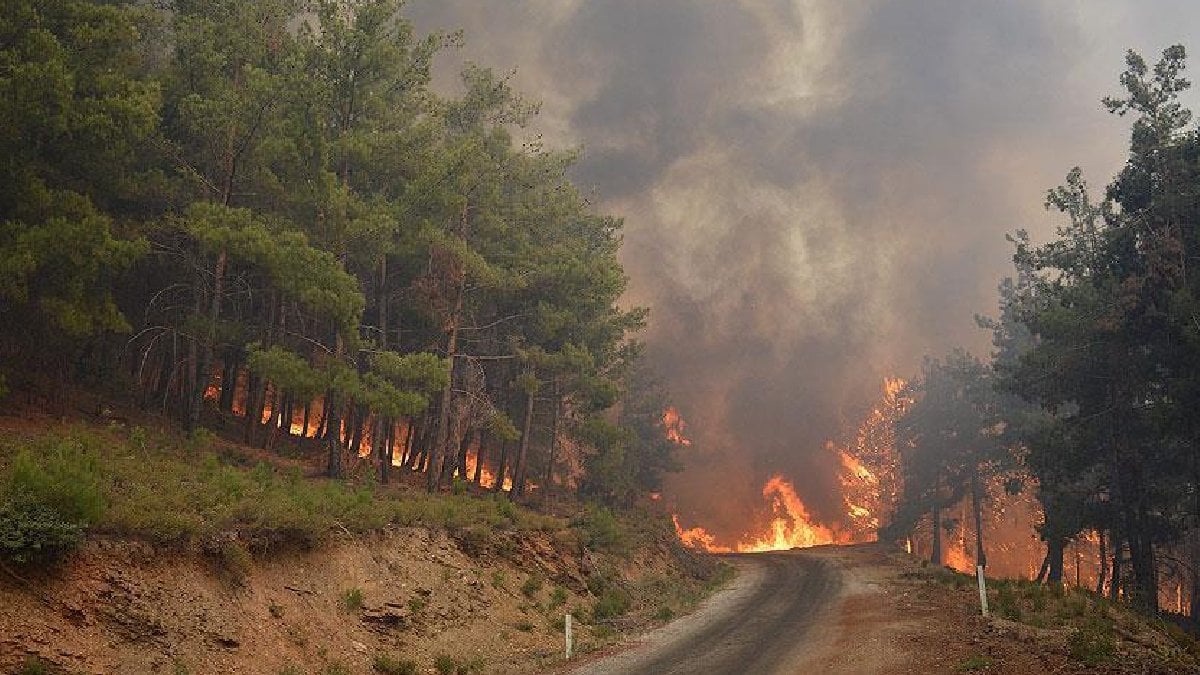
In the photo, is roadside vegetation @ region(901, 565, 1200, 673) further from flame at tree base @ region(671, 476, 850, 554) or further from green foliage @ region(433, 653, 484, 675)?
→ flame at tree base @ region(671, 476, 850, 554)

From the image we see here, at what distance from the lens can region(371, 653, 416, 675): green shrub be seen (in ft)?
45.2

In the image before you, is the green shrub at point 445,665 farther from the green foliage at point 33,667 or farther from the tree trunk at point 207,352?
the tree trunk at point 207,352

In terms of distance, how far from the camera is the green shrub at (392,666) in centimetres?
1377

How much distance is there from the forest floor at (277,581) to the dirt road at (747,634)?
1578 mm

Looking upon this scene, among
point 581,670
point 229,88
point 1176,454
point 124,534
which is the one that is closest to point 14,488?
point 124,534

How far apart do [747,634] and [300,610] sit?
34.9 feet

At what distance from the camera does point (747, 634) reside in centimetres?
1825

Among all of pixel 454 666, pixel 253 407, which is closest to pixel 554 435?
pixel 253 407

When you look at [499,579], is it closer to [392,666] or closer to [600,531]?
[392,666]

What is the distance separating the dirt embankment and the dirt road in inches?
72.8

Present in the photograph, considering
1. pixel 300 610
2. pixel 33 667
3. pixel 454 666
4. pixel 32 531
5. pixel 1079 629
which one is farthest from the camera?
pixel 454 666

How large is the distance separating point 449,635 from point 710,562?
24.8 m

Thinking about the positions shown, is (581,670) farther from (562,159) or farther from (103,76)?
(562,159)

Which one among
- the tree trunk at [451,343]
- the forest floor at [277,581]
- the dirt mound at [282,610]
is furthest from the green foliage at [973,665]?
the tree trunk at [451,343]
